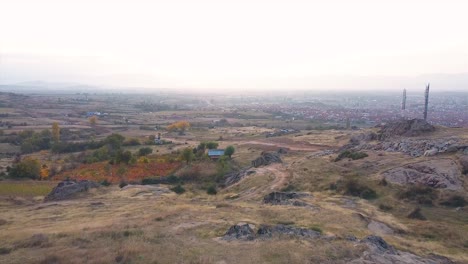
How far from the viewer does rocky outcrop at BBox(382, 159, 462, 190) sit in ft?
127

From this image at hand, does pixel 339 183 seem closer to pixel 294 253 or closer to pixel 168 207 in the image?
pixel 168 207

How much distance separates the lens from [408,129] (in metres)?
64.0

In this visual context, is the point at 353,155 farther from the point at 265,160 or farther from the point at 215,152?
the point at 215,152

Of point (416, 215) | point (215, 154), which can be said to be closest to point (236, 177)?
point (215, 154)

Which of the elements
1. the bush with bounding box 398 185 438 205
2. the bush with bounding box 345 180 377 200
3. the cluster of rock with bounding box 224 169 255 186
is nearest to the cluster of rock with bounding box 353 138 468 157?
the bush with bounding box 398 185 438 205

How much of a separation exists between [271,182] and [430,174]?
17.2 metres

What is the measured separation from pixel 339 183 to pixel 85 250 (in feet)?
93.2

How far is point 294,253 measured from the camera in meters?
21.0

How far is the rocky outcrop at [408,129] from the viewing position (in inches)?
2437

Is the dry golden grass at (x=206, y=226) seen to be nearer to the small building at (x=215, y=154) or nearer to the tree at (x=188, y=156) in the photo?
the tree at (x=188, y=156)

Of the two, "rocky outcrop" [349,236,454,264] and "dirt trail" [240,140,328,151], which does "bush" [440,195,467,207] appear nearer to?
"rocky outcrop" [349,236,454,264]

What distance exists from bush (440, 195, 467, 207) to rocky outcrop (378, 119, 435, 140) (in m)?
27.6

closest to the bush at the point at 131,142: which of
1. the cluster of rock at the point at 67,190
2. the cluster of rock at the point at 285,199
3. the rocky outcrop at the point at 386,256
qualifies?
the cluster of rock at the point at 67,190

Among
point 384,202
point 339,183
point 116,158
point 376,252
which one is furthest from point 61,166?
point 376,252
